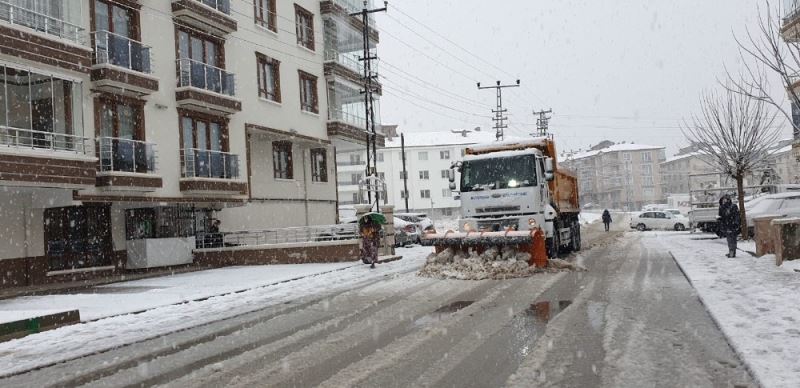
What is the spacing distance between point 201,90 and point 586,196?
114 m

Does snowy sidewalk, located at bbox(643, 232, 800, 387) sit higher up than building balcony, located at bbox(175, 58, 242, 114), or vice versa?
building balcony, located at bbox(175, 58, 242, 114)

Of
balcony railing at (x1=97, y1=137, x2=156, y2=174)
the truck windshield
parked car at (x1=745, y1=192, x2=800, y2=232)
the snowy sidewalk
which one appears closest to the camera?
the snowy sidewalk

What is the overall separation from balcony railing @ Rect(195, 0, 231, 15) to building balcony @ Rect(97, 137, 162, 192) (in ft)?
20.8

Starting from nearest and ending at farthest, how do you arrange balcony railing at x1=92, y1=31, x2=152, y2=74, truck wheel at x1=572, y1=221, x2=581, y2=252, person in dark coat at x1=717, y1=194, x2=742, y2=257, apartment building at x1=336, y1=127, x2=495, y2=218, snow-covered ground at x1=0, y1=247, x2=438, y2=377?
snow-covered ground at x1=0, y1=247, x2=438, y2=377 < person in dark coat at x1=717, y1=194, x2=742, y2=257 < balcony railing at x1=92, y1=31, x2=152, y2=74 < truck wheel at x1=572, y1=221, x2=581, y2=252 < apartment building at x1=336, y1=127, x2=495, y2=218

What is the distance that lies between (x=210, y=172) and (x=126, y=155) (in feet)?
12.0

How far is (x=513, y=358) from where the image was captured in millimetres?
6113

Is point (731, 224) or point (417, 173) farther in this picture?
point (417, 173)

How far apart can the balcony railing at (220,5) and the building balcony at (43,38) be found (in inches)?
237

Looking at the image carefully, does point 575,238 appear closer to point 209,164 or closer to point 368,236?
point 368,236

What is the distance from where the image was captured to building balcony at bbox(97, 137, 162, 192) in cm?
1764

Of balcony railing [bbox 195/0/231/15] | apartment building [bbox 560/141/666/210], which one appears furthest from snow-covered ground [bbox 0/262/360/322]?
apartment building [bbox 560/141/666/210]

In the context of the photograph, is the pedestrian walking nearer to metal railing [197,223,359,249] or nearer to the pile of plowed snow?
metal railing [197,223,359,249]

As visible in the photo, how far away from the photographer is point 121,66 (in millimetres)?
18406

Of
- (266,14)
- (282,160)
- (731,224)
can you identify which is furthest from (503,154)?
(266,14)
